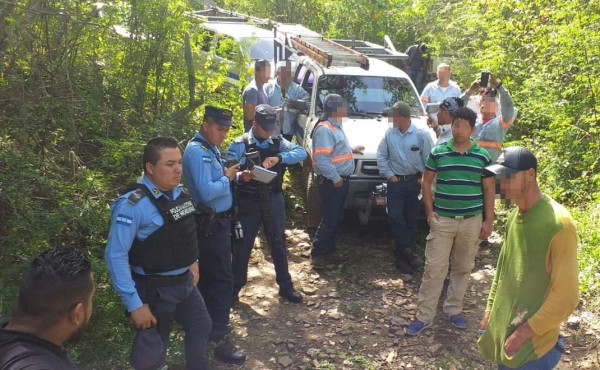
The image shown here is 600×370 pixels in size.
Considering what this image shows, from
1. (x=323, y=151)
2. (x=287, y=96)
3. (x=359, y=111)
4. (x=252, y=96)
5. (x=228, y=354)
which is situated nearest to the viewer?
(x=228, y=354)

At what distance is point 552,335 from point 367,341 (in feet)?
6.79

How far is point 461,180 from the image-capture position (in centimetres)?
414

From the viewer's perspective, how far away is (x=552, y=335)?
2486 millimetres

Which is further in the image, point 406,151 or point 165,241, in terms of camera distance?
point 406,151

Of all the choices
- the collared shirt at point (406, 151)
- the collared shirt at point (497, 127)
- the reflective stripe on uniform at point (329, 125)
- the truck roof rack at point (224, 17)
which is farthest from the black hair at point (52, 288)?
the truck roof rack at point (224, 17)

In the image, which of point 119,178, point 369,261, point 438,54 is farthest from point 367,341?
point 438,54

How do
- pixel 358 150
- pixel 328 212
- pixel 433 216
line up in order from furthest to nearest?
pixel 358 150
pixel 328 212
pixel 433 216

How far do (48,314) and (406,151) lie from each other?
4046 millimetres

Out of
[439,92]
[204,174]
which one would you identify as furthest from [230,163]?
[439,92]

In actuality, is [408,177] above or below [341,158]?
below

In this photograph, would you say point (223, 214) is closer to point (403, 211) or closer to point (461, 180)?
point (461, 180)

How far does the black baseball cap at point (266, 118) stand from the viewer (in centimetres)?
429

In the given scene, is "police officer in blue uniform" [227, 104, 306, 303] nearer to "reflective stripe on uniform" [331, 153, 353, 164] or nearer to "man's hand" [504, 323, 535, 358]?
"reflective stripe on uniform" [331, 153, 353, 164]

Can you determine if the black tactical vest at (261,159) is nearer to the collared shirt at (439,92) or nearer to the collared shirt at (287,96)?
the collared shirt at (287,96)
